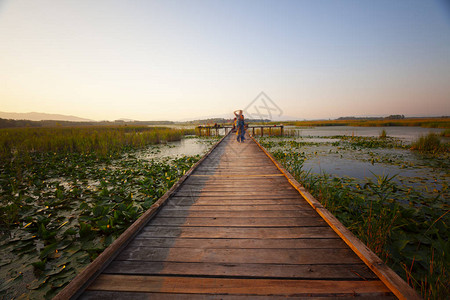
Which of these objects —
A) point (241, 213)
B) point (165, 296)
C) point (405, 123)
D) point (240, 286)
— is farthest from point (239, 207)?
point (405, 123)

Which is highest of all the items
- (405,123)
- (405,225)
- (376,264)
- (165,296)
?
(405,123)

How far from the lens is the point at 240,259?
1.66 metres

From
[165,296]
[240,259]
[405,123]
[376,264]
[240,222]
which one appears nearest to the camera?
[165,296]

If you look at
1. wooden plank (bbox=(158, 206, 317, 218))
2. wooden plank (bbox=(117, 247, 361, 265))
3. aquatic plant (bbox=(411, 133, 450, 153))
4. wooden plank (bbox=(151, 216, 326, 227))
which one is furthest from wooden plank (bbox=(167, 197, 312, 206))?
aquatic plant (bbox=(411, 133, 450, 153))

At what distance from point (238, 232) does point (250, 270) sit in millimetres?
586

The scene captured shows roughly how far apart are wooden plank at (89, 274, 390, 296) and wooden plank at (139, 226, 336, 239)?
601 mm

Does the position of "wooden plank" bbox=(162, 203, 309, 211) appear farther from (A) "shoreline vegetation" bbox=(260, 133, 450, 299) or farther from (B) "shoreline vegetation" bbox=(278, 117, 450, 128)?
(B) "shoreline vegetation" bbox=(278, 117, 450, 128)

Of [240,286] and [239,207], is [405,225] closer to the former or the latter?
[239,207]

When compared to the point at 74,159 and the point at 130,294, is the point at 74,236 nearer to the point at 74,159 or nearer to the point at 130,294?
the point at 130,294

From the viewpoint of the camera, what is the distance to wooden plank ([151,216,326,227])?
2.25 meters

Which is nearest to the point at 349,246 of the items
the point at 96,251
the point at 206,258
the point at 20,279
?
the point at 206,258

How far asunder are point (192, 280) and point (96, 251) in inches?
74.2

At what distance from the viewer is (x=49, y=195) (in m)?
4.23

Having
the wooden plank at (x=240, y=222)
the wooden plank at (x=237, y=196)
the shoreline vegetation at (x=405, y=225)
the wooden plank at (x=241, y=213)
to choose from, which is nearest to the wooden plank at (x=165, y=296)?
the shoreline vegetation at (x=405, y=225)
